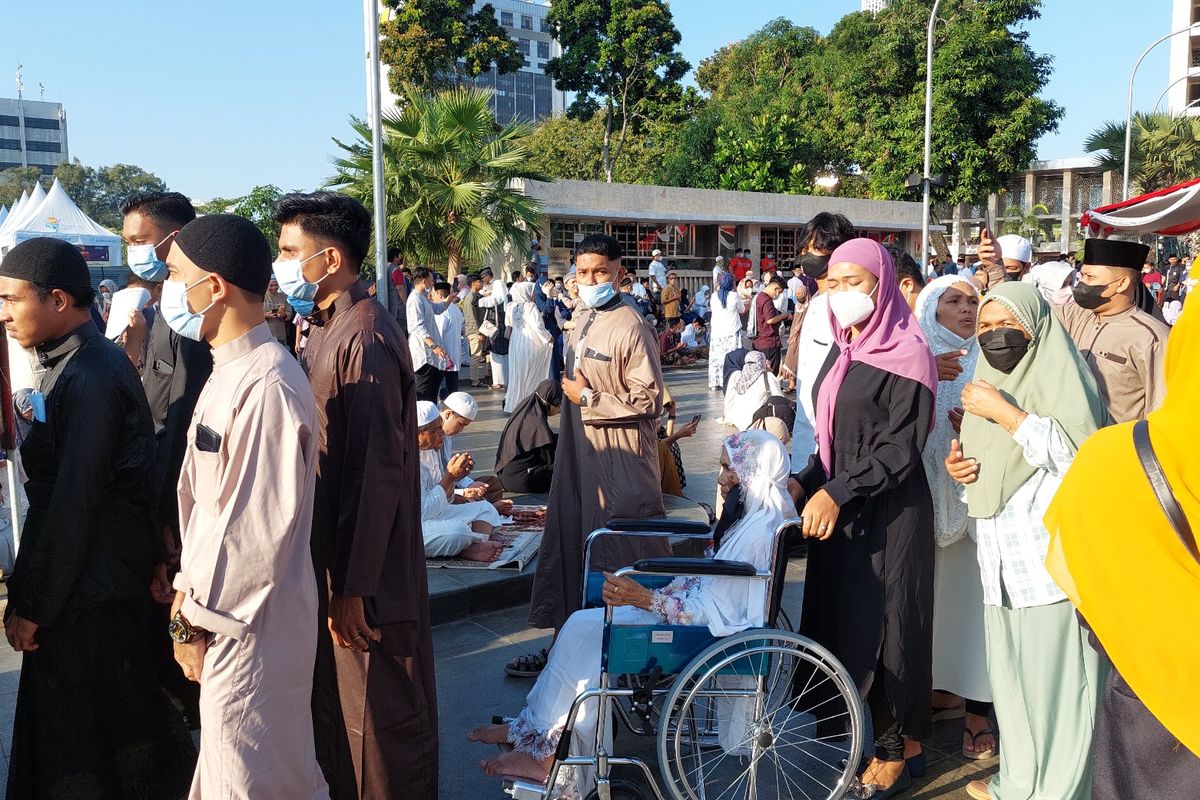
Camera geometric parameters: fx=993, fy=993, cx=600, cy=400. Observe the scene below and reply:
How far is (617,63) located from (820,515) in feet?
110

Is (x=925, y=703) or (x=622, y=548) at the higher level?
(x=622, y=548)

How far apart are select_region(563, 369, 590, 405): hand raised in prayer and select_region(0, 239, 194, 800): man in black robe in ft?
5.88

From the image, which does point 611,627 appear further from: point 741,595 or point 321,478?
point 321,478

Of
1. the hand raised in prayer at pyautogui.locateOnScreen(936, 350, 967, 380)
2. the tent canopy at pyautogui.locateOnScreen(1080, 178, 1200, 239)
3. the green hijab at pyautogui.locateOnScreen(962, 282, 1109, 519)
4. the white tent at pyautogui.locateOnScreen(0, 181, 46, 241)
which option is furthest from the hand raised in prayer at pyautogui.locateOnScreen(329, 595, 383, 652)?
the white tent at pyautogui.locateOnScreen(0, 181, 46, 241)

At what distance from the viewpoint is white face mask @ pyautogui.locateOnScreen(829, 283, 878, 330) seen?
3359 mm

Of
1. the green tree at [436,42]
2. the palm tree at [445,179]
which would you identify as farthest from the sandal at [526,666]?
the green tree at [436,42]

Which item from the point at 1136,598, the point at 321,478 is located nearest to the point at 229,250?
the point at 321,478

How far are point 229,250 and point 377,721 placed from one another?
1.38 meters

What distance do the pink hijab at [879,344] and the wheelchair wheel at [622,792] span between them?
124 cm

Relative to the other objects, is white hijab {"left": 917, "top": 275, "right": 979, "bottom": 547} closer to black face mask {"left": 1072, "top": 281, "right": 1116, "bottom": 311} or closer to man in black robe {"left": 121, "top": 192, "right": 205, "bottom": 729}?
black face mask {"left": 1072, "top": 281, "right": 1116, "bottom": 311}

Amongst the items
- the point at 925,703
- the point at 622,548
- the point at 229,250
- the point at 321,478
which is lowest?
the point at 925,703

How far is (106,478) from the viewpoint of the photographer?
2.82 m

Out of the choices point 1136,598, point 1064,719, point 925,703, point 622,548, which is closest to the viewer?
point 1136,598

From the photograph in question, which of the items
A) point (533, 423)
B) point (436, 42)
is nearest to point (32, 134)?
point (436, 42)
